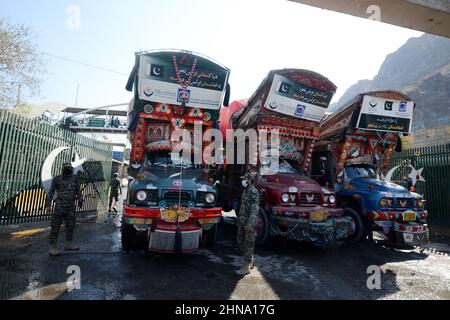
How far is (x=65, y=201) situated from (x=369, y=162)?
9449 millimetres

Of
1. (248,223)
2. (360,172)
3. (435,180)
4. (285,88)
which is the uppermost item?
(285,88)

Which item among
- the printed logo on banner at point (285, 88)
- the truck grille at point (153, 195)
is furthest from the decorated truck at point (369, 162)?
the truck grille at point (153, 195)

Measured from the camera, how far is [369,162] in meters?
9.53

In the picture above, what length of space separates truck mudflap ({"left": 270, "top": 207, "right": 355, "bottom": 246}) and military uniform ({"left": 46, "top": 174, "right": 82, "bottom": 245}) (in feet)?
14.9

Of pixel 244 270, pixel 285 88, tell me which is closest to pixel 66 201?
pixel 244 270

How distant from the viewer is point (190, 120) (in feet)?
23.9

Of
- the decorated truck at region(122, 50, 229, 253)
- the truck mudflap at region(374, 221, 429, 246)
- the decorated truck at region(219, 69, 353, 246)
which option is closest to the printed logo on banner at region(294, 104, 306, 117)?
the decorated truck at region(219, 69, 353, 246)

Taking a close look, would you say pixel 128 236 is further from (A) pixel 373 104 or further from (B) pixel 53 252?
(A) pixel 373 104

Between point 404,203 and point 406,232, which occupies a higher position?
point 404,203

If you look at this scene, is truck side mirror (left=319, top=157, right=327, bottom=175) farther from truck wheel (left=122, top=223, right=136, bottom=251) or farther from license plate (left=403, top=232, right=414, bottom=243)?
truck wheel (left=122, top=223, right=136, bottom=251)

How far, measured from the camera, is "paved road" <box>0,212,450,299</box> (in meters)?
3.97

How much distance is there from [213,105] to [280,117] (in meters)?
2.41
